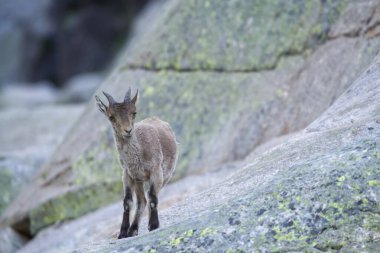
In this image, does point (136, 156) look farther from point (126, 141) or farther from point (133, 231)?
point (133, 231)

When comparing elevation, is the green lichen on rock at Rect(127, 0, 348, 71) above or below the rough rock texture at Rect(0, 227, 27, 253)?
above

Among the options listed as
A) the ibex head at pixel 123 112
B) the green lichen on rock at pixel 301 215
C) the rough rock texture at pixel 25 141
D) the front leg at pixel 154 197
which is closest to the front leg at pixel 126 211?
the front leg at pixel 154 197

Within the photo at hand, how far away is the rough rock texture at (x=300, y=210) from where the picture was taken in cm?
A: 770

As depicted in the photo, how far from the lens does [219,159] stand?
14.6 metres

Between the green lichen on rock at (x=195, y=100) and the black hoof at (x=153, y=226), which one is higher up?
the green lichen on rock at (x=195, y=100)

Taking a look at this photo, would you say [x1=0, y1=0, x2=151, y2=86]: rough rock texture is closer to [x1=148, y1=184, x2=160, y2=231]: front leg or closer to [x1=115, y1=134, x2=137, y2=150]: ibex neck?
[x1=115, y1=134, x2=137, y2=150]: ibex neck

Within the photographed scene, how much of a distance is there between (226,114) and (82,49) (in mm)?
29119

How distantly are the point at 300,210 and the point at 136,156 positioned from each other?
91.5 inches

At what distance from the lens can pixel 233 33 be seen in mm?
15977

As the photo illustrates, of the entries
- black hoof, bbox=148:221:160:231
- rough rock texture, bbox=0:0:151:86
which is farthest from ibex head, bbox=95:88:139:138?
rough rock texture, bbox=0:0:151:86

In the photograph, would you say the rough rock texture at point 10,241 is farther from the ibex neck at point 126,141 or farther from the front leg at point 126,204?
the ibex neck at point 126,141

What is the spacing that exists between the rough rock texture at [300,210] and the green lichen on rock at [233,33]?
239 inches

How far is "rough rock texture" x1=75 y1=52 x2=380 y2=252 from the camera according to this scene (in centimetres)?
770

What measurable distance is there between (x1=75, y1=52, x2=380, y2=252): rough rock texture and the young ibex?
466 millimetres
